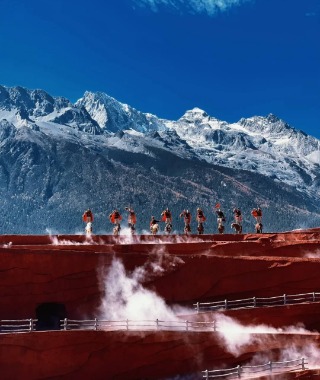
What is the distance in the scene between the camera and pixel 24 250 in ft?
95.3

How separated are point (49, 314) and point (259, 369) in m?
9.96

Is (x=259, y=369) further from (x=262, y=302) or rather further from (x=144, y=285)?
(x=144, y=285)

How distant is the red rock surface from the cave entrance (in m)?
0.37

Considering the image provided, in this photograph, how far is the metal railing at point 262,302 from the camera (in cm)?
3008

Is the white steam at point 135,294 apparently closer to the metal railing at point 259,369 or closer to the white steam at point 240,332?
the white steam at point 240,332

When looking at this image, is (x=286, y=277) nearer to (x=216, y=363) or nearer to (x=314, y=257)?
(x=314, y=257)

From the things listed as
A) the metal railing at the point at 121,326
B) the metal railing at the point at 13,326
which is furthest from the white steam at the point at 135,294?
the metal railing at the point at 13,326

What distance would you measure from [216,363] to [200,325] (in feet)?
6.61

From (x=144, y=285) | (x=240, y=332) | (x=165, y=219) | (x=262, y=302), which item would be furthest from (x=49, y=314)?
(x=165, y=219)

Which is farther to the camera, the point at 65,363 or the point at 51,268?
the point at 51,268

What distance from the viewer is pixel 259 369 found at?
26062 mm

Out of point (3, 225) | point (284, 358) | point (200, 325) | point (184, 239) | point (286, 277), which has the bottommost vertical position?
point (284, 358)

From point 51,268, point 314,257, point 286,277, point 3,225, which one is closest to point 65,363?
point 51,268

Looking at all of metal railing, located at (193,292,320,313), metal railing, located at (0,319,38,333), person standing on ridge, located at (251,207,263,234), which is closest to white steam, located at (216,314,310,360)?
metal railing, located at (193,292,320,313)
